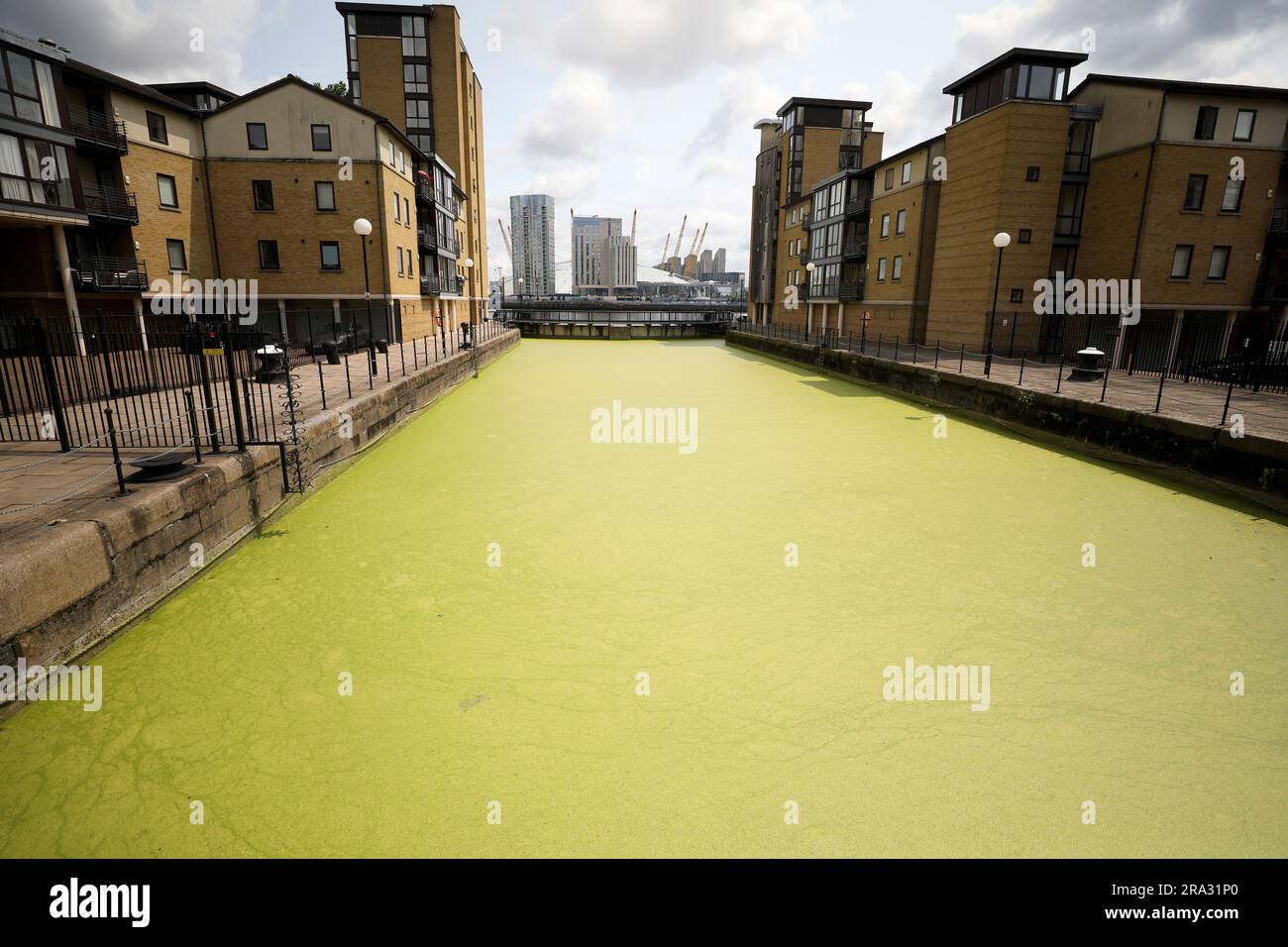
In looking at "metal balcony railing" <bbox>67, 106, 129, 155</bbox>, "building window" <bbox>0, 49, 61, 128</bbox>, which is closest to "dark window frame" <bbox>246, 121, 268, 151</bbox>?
"metal balcony railing" <bbox>67, 106, 129, 155</bbox>

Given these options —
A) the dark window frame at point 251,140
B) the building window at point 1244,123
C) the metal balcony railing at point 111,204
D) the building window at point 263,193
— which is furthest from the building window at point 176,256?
the building window at point 1244,123

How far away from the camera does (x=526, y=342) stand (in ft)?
137

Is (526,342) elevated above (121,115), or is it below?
below

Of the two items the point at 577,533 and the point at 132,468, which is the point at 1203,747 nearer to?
the point at 577,533

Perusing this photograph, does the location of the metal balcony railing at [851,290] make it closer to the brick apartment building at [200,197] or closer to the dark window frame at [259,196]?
the brick apartment building at [200,197]

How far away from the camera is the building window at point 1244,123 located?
71.2ft

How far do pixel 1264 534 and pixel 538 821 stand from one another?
9.08 metres

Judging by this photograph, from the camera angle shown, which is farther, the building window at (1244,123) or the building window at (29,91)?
the building window at (1244,123)

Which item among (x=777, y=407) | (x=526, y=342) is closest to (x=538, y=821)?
(x=777, y=407)

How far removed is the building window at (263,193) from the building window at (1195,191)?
116 feet

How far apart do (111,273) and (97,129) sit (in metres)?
5.20

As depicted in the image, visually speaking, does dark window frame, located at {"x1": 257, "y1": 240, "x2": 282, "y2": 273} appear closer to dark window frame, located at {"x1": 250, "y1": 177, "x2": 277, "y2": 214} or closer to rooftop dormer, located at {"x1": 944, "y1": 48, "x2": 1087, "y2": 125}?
dark window frame, located at {"x1": 250, "y1": 177, "x2": 277, "y2": 214}

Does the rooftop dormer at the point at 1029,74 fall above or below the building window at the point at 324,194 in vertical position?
above
